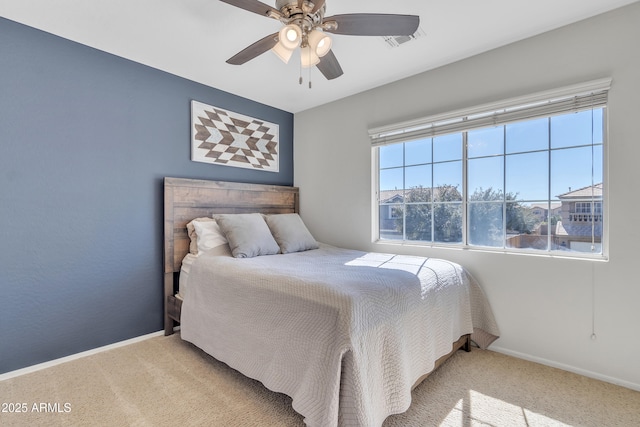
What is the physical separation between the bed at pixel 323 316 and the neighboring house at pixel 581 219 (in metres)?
0.73

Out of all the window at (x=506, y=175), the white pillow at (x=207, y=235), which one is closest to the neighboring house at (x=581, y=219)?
the window at (x=506, y=175)

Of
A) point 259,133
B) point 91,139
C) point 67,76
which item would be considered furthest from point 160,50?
point 259,133

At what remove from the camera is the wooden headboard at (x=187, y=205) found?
2703mm

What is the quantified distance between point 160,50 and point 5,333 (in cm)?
235

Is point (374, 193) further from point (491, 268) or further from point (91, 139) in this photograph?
point (91, 139)

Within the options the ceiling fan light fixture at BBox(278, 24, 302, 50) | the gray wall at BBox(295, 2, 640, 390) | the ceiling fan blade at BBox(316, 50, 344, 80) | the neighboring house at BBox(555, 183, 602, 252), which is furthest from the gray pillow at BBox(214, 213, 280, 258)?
the neighboring house at BBox(555, 183, 602, 252)

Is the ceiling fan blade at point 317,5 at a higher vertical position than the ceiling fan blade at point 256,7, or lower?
lower

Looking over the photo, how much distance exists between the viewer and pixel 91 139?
7.68ft

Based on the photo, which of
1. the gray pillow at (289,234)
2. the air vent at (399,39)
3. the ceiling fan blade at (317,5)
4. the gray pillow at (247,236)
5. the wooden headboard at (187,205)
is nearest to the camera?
the ceiling fan blade at (317,5)

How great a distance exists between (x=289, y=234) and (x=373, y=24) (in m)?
1.94

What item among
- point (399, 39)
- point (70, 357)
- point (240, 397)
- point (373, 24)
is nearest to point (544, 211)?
point (399, 39)

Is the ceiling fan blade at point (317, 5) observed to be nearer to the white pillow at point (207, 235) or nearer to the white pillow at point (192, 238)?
the white pillow at point (207, 235)

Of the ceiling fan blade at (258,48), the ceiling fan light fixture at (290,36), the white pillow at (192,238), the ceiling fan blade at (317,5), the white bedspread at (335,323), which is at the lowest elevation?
the white bedspread at (335,323)

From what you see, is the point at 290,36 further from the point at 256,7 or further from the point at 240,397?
the point at 240,397
